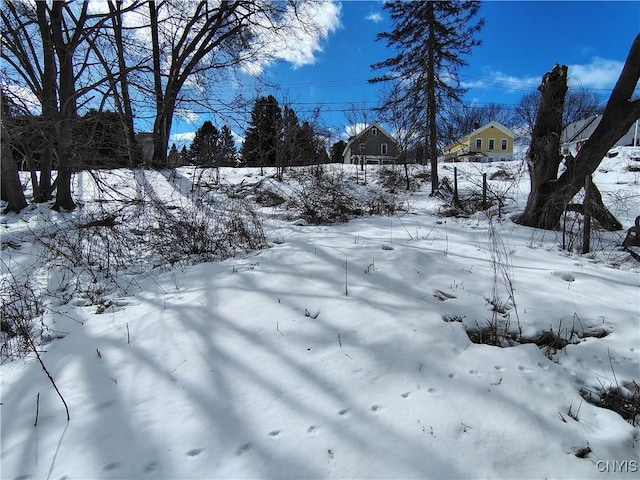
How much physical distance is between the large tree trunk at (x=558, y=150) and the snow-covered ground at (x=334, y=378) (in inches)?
115

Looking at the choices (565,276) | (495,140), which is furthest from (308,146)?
(495,140)

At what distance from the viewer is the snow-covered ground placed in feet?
5.45

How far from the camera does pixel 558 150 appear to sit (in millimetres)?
6703

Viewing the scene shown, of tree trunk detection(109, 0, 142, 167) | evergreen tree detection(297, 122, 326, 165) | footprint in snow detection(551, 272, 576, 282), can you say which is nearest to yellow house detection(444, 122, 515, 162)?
evergreen tree detection(297, 122, 326, 165)

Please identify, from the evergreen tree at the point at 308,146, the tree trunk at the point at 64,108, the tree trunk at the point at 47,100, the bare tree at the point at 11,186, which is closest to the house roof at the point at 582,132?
the tree trunk at the point at 64,108

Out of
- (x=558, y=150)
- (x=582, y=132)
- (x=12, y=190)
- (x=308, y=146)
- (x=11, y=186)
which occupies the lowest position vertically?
(x=12, y=190)

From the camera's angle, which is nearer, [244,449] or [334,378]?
[244,449]

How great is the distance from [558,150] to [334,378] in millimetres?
6891

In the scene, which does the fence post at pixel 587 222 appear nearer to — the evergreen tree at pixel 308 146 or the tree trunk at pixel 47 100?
the tree trunk at pixel 47 100

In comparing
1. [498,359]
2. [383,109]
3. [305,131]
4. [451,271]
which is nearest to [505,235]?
[451,271]

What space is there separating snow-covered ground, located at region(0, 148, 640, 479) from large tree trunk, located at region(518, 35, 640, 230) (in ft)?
9.55

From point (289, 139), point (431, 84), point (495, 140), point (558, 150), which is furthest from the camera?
point (495, 140)

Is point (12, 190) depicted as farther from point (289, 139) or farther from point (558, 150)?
A: point (558, 150)

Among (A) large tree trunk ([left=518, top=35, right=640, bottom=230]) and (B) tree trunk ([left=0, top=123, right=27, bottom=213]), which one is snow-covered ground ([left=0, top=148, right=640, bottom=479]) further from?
(B) tree trunk ([left=0, top=123, right=27, bottom=213])
